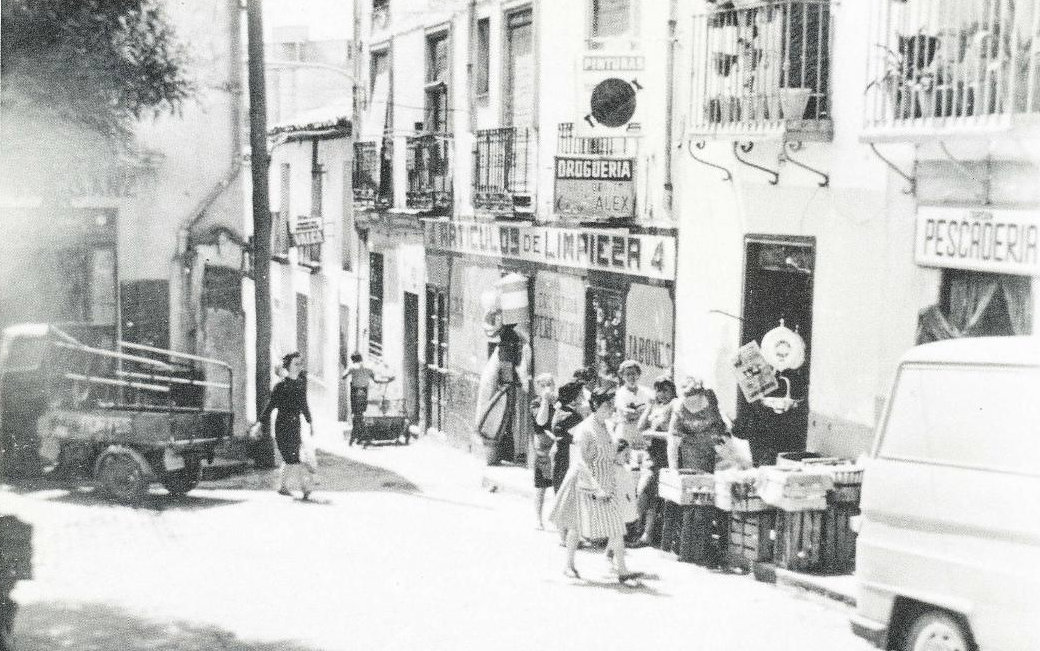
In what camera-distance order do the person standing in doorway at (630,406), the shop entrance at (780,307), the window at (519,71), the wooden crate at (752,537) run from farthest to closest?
the window at (519,71), the shop entrance at (780,307), the person standing in doorway at (630,406), the wooden crate at (752,537)

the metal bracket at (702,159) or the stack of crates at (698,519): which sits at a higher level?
the metal bracket at (702,159)

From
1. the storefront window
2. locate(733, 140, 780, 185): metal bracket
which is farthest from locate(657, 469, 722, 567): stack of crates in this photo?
locate(733, 140, 780, 185): metal bracket

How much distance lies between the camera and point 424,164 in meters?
21.5

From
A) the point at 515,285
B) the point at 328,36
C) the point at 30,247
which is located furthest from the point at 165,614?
the point at 328,36

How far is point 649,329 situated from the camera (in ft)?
49.5

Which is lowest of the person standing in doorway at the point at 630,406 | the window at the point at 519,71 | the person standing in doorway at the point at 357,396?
the person standing in doorway at the point at 357,396

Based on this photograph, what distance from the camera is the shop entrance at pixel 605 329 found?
15891mm

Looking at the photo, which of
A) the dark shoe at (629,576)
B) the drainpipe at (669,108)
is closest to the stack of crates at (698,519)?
the dark shoe at (629,576)

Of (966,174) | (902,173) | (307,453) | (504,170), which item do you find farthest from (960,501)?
(504,170)

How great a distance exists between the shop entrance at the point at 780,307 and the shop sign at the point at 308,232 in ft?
31.4

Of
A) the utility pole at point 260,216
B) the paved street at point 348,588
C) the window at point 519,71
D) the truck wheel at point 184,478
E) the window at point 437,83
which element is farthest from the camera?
the window at point 437,83

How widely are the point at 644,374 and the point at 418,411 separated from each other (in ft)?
25.4

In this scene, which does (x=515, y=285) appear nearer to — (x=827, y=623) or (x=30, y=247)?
(x=30, y=247)

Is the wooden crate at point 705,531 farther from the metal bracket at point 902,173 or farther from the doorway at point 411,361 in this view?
the doorway at point 411,361
